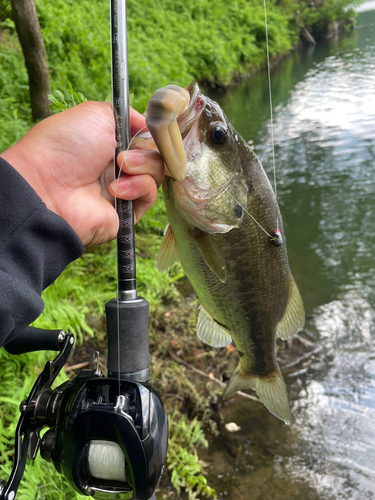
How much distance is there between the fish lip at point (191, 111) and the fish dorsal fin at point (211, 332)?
80 centimetres

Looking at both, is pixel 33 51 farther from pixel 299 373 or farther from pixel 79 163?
pixel 299 373

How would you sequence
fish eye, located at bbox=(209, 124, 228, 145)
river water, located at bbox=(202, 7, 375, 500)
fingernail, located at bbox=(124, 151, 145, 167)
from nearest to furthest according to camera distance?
fingernail, located at bbox=(124, 151, 145, 167), fish eye, located at bbox=(209, 124, 228, 145), river water, located at bbox=(202, 7, 375, 500)

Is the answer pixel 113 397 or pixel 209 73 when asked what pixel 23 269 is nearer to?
pixel 113 397

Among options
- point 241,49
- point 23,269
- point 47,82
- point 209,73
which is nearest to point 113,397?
point 23,269

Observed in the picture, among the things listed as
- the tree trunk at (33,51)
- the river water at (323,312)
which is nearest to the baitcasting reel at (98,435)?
the river water at (323,312)

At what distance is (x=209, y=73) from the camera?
40.2 feet

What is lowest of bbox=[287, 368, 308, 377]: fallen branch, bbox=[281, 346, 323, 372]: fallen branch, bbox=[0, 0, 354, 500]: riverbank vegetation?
bbox=[287, 368, 308, 377]: fallen branch

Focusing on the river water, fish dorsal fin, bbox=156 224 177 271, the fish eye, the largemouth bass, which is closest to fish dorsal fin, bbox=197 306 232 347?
the largemouth bass

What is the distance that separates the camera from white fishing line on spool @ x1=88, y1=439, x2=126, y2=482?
3.57ft

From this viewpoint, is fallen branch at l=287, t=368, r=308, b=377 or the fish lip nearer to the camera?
the fish lip

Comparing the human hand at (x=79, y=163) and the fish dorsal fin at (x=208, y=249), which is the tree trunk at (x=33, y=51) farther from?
the fish dorsal fin at (x=208, y=249)

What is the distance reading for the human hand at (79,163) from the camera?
4.23 ft

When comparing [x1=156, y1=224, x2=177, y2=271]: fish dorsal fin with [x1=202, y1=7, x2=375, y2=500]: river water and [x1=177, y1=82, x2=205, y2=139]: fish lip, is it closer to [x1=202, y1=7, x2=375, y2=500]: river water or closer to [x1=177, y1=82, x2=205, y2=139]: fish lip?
[x1=177, y1=82, x2=205, y2=139]: fish lip

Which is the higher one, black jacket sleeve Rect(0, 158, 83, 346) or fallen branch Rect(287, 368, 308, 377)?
black jacket sleeve Rect(0, 158, 83, 346)
